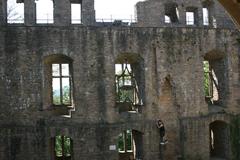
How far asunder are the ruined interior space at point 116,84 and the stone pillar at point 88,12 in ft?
0.12

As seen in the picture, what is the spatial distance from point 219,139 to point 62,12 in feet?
27.8

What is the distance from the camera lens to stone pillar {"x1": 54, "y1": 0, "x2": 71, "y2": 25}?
14992mm

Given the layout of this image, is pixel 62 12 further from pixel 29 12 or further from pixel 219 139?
pixel 219 139

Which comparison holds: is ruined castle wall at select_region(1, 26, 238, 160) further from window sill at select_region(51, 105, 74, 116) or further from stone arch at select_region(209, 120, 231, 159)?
stone arch at select_region(209, 120, 231, 159)

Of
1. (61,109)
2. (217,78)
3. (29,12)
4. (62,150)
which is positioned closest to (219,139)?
(217,78)

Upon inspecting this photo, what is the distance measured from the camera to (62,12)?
49.5 feet

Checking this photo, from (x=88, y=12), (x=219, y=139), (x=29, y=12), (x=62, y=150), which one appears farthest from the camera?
(x=219, y=139)

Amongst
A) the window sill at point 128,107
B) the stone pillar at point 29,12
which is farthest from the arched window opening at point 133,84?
the stone pillar at point 29,12

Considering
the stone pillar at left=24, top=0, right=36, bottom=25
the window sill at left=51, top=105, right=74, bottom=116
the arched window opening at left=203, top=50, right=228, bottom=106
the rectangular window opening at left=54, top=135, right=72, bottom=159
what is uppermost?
the stone pillar at left=24, top=0, right=36, bottom=25

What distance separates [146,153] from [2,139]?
527 centimetres

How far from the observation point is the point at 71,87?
1500 centimetres

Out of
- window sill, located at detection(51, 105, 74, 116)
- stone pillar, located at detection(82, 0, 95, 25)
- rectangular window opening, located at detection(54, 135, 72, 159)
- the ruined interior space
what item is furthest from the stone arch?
stone pillar, located at detection(82, 0, 95, 25)

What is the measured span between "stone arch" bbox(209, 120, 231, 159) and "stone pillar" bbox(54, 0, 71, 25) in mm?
7636

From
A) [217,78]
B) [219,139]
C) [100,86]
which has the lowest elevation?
[219,139]
